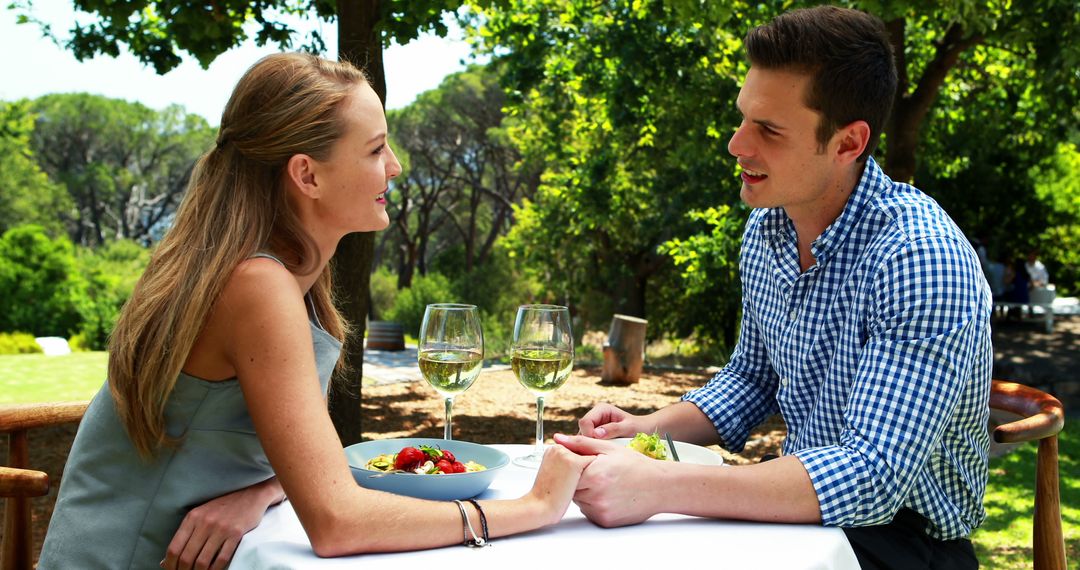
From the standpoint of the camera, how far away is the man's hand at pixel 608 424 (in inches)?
82.3

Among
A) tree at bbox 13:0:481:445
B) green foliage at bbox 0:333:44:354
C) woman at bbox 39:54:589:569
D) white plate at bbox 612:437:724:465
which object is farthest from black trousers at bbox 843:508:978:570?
green foliage at bbox 0:333:44:354

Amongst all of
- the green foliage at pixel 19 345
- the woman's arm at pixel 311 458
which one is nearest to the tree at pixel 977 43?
the woman's arm at pixel 311 458

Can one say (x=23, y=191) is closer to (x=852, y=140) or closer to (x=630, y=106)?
(x=630, y=106)

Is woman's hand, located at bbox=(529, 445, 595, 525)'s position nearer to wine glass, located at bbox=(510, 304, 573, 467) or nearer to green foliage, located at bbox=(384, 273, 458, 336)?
wine glass, located at bbox=(510, 304, 573, 467)

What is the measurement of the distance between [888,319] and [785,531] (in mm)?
465

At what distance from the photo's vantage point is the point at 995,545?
201 inches

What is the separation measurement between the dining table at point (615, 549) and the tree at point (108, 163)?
131 feet

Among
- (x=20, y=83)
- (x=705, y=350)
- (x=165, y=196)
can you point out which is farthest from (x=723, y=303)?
(x=20, y=83)

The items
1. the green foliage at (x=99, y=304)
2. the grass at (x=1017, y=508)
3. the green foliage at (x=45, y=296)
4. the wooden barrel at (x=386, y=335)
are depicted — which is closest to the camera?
the grass at (x=1017, y=508)

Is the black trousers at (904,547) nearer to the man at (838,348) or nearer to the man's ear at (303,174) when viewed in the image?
the man at (838,348)

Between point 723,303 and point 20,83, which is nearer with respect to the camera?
point 723,303

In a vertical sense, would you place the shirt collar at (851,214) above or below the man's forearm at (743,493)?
above

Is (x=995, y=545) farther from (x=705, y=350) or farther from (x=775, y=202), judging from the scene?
(x=705, y=350)

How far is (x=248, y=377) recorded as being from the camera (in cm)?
153
